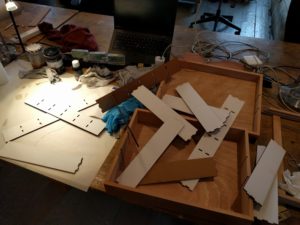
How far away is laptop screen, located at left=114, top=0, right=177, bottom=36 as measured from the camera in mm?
1133

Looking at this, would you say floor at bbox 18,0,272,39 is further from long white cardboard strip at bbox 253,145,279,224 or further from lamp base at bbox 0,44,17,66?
long white cardboard strip at bbox 253,145,279,224

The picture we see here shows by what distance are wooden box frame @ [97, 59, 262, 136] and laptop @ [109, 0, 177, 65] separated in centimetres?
17

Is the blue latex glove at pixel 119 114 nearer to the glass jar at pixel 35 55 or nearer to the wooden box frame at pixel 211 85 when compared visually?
the wooden box frame at pixel 211 85

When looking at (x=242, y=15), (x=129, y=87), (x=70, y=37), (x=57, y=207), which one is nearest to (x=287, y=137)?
(x=129, y=87)

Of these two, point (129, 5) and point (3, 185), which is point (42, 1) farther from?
point (3, 185)

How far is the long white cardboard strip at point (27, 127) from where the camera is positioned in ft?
2.82

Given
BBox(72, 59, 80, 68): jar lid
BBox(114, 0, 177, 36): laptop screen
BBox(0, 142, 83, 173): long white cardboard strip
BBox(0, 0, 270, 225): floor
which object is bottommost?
BBox(0, 0, 270, 225): floor

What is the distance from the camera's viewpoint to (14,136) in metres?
0.86

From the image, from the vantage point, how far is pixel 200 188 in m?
0.71

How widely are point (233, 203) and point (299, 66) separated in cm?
83

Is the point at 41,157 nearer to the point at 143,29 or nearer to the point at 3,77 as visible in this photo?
the point at 3,77

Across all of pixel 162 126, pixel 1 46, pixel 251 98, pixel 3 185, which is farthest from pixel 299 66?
pixel 3 185

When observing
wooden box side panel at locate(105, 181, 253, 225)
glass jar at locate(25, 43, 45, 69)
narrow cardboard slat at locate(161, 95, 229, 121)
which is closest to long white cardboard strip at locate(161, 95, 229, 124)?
narrow cardboard slat at locate(161, 95, 229, 121)

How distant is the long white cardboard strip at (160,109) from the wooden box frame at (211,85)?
0.14ft
